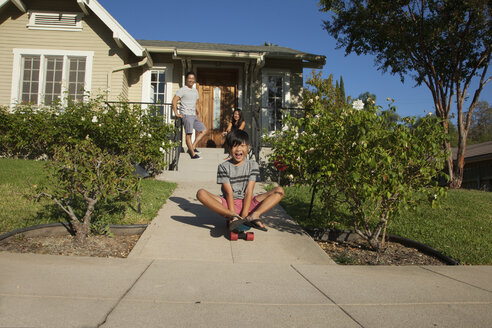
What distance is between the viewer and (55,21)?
412 inches

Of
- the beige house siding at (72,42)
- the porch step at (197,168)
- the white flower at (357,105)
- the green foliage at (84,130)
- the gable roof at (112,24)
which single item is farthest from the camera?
the beige house siding at (72,42)

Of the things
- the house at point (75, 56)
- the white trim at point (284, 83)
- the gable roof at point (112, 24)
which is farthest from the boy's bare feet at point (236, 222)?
the white trim at point (284, 83)

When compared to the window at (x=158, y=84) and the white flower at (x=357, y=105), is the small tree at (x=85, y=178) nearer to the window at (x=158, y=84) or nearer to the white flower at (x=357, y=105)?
the white flower at (x=357, y=105)

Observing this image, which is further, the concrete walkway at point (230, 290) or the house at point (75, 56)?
the house at point (75, 56)

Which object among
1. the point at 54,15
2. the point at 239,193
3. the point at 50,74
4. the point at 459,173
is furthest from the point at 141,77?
the point at 459,173

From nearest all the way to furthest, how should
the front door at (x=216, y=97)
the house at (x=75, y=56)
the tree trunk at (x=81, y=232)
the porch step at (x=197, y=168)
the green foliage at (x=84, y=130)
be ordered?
the tree trunk at (x=81, y=232), the porch step at (x=197, y=168), the green foliage at (x=84, y=130), the house at (x=75, y=56), the front door at (x=216, y=97)

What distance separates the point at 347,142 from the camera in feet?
11.9

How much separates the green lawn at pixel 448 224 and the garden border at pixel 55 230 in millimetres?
2046

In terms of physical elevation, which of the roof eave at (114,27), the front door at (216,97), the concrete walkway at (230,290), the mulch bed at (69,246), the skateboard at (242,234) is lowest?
the concrete walkway at (230,290)

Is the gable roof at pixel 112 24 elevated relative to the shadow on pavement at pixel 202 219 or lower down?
elevated

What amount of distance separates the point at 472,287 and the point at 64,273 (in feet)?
10.4

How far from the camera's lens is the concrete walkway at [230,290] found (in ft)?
6.61

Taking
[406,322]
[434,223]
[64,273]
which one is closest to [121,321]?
[64,273]

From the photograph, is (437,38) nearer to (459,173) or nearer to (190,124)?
(459,173)
